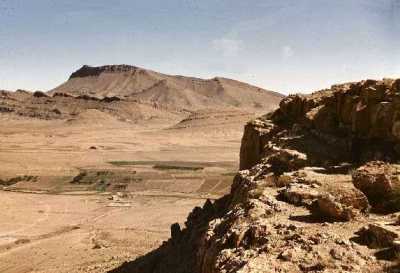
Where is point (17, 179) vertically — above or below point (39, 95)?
below

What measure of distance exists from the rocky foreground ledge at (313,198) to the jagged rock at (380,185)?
0.07 feet

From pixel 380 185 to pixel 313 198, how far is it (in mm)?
1381

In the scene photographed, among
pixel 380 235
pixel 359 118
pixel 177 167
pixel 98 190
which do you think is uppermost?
pixel 359 118

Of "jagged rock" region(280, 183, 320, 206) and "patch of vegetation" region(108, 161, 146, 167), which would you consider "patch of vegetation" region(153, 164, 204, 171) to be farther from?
"jagged rock" region(280, 183, 320, 206)

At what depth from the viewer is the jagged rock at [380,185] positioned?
457 inches

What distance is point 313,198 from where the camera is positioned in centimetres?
1226

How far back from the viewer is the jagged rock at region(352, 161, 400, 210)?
38.1ft

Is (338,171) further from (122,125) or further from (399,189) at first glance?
(122,125)

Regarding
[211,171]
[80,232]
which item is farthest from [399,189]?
[211,171]

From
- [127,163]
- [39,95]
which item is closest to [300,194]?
[127,163]

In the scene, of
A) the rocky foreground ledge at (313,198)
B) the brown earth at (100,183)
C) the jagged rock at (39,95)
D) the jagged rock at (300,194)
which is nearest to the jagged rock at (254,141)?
the rocky foreground ledge at (313,198)

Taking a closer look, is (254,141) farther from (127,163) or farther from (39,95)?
(39,95)

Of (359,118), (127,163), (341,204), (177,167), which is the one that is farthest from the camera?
(127,163)

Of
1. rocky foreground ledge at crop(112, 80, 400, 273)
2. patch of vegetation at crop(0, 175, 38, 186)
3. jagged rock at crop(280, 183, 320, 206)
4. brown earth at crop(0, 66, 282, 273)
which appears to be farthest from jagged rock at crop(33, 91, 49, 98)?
jagged rock at crop(280, 183, 320, 206)
